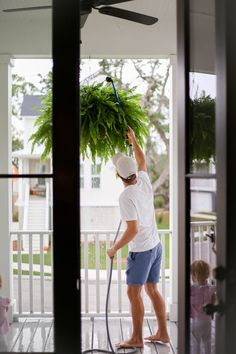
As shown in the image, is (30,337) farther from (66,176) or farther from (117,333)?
(117,333)

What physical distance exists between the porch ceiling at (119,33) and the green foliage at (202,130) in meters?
0.15

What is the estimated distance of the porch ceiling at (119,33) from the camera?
207 centimetres

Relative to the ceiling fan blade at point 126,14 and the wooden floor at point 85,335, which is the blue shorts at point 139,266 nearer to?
the wooden floor at point 85,335

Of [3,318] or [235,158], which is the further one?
[3,318]

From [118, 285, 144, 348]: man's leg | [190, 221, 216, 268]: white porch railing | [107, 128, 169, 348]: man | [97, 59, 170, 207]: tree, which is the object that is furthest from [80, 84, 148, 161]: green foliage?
[97, 59, 170, 207]: tree

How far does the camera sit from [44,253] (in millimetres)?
2189

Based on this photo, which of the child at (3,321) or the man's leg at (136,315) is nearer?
the child at (3,321)

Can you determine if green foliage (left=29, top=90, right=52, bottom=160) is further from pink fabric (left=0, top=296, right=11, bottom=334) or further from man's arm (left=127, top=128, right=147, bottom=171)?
man's arm (left=127, top=128, right=147, bottom=171)

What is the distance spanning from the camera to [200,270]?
2.10 meters

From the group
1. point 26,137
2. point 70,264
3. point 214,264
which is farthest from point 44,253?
point 214,264

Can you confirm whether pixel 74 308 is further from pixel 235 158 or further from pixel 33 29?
pixel 33 29

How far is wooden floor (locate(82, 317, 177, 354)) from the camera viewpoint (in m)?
4.27

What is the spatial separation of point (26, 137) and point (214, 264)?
984mm

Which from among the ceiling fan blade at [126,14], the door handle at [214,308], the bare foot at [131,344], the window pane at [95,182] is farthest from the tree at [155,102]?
Result: the door handle at [214,308]
